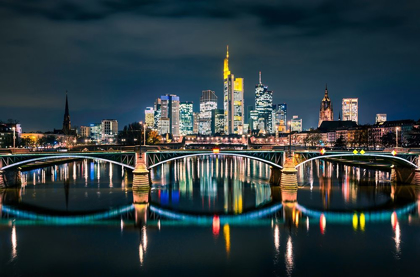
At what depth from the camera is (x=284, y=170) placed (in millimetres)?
67375

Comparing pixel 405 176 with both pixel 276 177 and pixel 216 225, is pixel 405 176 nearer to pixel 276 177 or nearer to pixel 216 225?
pixel 276 177

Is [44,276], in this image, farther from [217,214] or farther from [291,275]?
[217,214]

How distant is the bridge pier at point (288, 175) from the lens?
6612cm

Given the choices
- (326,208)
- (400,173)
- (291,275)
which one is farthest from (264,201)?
(400,173)

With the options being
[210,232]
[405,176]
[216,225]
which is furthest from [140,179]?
[405,176]

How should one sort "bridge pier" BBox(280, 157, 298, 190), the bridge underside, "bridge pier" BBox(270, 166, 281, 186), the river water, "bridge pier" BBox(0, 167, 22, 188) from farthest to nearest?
1. "bridge pier" BBox(270, 166, 281, 186)
2. "bridge pier" BBox(280, 157, 298, 190)
3. "bridge pier" BBox(0, 167, 22, 188)
4. the bridge underside
5. the river water

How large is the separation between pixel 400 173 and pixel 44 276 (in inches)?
2539

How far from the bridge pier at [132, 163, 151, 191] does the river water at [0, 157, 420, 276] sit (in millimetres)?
2078

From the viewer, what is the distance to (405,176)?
71938 mm

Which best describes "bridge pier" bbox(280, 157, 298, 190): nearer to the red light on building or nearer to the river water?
the river water

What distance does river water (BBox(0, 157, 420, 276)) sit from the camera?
30.9 m

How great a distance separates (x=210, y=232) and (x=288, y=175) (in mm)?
30117

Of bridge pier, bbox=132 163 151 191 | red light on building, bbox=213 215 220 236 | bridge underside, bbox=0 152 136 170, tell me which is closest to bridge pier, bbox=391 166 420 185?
red light on building, bbox=213 215 220 236

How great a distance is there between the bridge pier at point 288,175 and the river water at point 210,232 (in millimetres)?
2165
